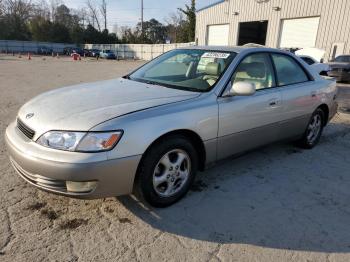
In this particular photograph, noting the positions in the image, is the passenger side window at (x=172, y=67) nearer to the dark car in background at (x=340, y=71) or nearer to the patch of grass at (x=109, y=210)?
the patch of grass at (x=109, y=210)

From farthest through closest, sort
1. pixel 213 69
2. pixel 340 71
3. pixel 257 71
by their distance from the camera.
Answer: pixel 340 71, pixel 257 71, pixel 213 69

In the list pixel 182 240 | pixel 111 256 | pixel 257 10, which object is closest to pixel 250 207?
pixel 182 240

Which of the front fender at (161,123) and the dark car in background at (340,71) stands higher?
the front fender at (161,123)

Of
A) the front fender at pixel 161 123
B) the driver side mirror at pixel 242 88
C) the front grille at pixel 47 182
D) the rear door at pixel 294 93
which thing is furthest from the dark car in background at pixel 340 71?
the front grille at pixel 47 182

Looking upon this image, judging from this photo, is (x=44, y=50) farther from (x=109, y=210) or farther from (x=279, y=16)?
(x=109, y=210)

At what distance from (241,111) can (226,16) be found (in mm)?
27077

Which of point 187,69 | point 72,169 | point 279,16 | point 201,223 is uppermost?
point 279,16

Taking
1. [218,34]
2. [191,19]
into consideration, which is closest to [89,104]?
[218,34]

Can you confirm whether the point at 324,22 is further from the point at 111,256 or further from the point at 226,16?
the point at 111,256

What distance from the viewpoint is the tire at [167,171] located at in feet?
9.57

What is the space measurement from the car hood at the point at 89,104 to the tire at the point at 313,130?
2525mm

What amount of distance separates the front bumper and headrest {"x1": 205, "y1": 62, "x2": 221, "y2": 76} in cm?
149

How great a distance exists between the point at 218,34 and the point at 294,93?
2720 cm

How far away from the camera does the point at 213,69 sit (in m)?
3.76
